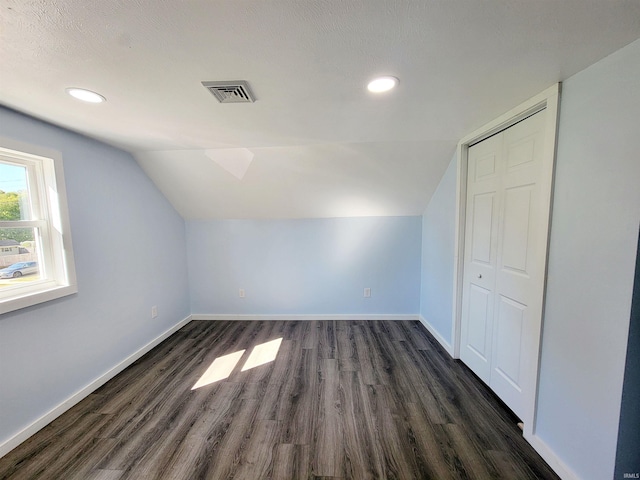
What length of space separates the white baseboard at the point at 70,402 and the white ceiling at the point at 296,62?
6.68ft

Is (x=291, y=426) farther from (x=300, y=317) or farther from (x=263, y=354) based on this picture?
(x=300, y=317)

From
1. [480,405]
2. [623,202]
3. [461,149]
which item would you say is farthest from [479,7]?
[480,405]

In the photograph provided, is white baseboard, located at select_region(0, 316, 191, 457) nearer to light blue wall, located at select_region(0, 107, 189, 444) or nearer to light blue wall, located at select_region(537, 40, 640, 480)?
light blue wall, located at select_region(0, 107, 189, 444)

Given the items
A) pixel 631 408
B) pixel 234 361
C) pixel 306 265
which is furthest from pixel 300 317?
pixel 631 408

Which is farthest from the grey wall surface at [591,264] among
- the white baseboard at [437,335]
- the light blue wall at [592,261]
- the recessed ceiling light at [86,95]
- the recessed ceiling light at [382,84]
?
the recessed ceiling light at [86,95]

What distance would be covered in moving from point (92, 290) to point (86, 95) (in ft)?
5.05

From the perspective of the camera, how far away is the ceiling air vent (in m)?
1.27

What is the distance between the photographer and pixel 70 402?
1812mm

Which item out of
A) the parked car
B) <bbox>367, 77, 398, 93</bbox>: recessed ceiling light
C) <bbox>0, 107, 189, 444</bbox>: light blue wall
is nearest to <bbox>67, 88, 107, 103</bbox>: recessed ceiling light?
<bbox>0, 107, 189, 444</bbox>: light blue wall

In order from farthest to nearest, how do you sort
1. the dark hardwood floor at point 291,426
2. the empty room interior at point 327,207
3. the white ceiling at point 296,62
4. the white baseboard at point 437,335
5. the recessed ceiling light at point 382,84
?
the white baseboard at point 437,335
the dark hardwood floor at point 291,426
the recessed ceiling light at point 382,84
the empty room interior at point 327,207
the white ceiling at point 296,62

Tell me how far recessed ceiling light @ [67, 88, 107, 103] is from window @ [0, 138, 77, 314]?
0.62 meters

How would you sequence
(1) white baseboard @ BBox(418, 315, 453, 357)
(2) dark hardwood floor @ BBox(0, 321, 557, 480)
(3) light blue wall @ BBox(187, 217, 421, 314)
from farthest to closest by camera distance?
(3) light blue wall @ BBox(187, 217, 421, 314) → (1) white baseboard @ BBox(418, 315, 453, 357) → (2) dark hardwood floor @ BBox(0, 321, 557, 480)

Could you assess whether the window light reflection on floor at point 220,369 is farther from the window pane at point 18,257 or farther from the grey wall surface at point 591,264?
the grey wall surface at point 591,264

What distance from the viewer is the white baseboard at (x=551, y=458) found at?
1.27 metres
